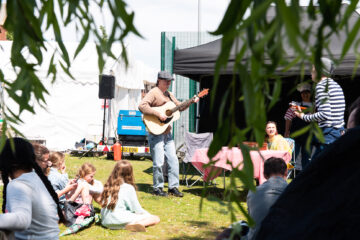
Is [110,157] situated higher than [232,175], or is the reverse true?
[232,175]

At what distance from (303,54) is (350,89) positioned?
864 centimetres

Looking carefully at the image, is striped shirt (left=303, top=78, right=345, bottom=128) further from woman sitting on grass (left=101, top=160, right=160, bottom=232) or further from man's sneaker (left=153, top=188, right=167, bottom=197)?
man's sneaker (left=153, top=188, right=167, bottom=197)

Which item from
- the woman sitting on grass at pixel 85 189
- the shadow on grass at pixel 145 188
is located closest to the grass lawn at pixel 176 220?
the shadow on grass at pixel 145 188

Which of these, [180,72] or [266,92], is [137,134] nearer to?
[180,72]

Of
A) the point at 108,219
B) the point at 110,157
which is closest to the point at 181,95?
the point at 110,157

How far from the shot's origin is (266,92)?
0.82 m

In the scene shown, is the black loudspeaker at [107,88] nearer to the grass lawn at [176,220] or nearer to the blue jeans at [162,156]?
the grass lawn at [176,220]

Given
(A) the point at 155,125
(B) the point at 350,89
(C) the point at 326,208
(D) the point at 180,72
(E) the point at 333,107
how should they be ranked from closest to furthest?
(C) the point at 326,208 < (E) the point at 333,107 < (A) the point at 155,125 < (D) the point at 180,72 < (B) the point at 350,89

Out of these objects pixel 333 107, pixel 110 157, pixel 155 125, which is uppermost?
pixel 333 107

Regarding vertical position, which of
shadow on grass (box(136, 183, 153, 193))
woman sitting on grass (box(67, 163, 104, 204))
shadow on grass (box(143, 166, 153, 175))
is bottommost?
shadow on grass (box(143, 166, 153, 175))

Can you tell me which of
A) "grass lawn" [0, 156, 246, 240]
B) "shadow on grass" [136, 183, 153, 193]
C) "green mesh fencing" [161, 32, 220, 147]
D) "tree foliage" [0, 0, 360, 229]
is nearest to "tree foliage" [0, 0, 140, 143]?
"tree foliage" [0, 0, 360, 229]

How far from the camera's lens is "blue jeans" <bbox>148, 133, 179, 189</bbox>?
19.8 ft

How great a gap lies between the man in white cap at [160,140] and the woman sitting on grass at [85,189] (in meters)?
1.05

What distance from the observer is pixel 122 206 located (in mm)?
4797
